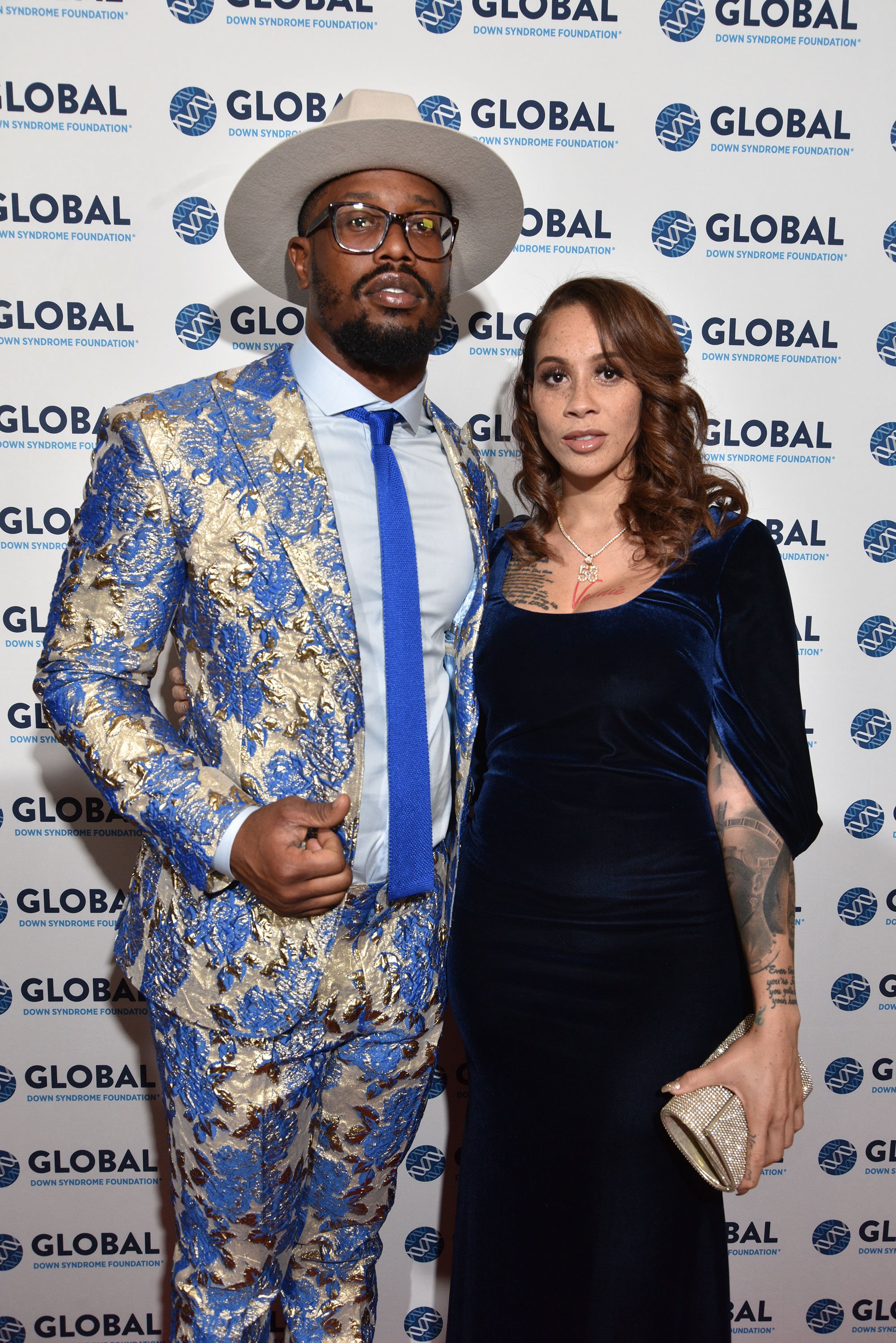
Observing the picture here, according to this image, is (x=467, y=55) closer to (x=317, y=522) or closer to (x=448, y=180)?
(x=448, y=180)

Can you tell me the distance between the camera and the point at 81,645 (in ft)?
4.79

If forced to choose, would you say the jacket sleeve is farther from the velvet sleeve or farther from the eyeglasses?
the velvet sleeve

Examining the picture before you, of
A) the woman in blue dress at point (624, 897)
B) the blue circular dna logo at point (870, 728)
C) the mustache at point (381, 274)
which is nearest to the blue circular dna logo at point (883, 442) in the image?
the blue circular dna logo at point (870, 728)

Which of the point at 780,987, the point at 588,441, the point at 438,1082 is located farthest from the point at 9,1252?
the point at 588,441

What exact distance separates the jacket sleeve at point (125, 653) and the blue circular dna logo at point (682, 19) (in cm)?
A: 157

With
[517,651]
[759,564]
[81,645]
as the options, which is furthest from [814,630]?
→ [81,645]

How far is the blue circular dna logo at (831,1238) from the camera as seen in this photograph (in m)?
2.47

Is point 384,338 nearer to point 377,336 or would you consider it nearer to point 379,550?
point 377,336

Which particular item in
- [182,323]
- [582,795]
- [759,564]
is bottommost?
[582,795]

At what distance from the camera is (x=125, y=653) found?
1.49 metres

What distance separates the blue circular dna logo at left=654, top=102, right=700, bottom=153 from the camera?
2131 millimetres

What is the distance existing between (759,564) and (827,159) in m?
1.21

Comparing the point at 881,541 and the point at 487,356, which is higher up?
the point at 487,356

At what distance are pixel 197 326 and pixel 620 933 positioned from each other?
1616 mm
